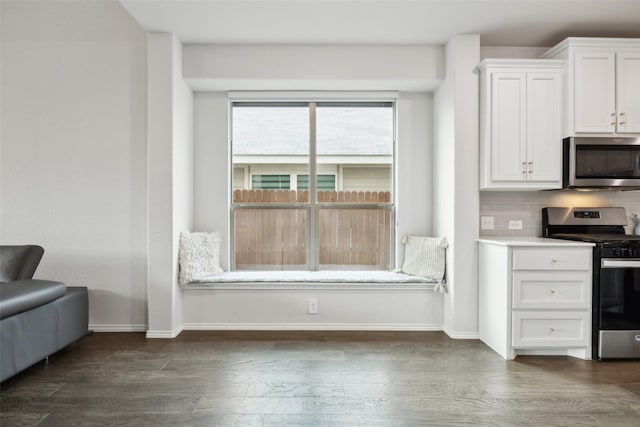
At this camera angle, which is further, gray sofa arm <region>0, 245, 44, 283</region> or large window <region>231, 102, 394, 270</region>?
large window <region>231, 102, 394, 270</region>

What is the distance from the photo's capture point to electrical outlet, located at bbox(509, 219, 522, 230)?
3.45 meters

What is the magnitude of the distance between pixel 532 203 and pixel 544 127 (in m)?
0.72

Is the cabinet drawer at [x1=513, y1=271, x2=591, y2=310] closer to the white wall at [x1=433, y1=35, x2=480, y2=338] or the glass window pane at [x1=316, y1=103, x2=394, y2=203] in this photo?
the white wall at [x1=433, y1=35, x2=480, y2=338]

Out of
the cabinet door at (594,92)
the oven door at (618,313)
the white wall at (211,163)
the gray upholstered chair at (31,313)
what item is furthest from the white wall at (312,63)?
the oven door at (618,313)

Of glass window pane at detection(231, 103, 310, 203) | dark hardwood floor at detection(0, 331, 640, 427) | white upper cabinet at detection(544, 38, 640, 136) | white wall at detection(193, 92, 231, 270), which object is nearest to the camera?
dark hardwood floor at detection(0, 331, 640, 427)

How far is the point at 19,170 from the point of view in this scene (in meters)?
3.39

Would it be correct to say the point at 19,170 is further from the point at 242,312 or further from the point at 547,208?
the point at 547,208

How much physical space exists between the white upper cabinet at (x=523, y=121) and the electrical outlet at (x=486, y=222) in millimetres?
445

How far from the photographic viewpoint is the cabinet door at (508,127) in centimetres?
307

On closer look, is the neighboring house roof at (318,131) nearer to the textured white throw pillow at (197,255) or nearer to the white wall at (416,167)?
the white wall at (416,167)

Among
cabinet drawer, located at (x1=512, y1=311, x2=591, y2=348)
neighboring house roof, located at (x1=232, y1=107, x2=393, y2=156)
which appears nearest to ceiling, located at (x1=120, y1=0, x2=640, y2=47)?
neighboring house roof, located at (x1=232, y1=107, x2=393, y2=156)

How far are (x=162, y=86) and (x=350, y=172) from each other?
187 centimetres

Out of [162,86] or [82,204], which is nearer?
[162,86]

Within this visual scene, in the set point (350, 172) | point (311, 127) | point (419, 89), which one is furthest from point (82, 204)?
point (419, 89)
